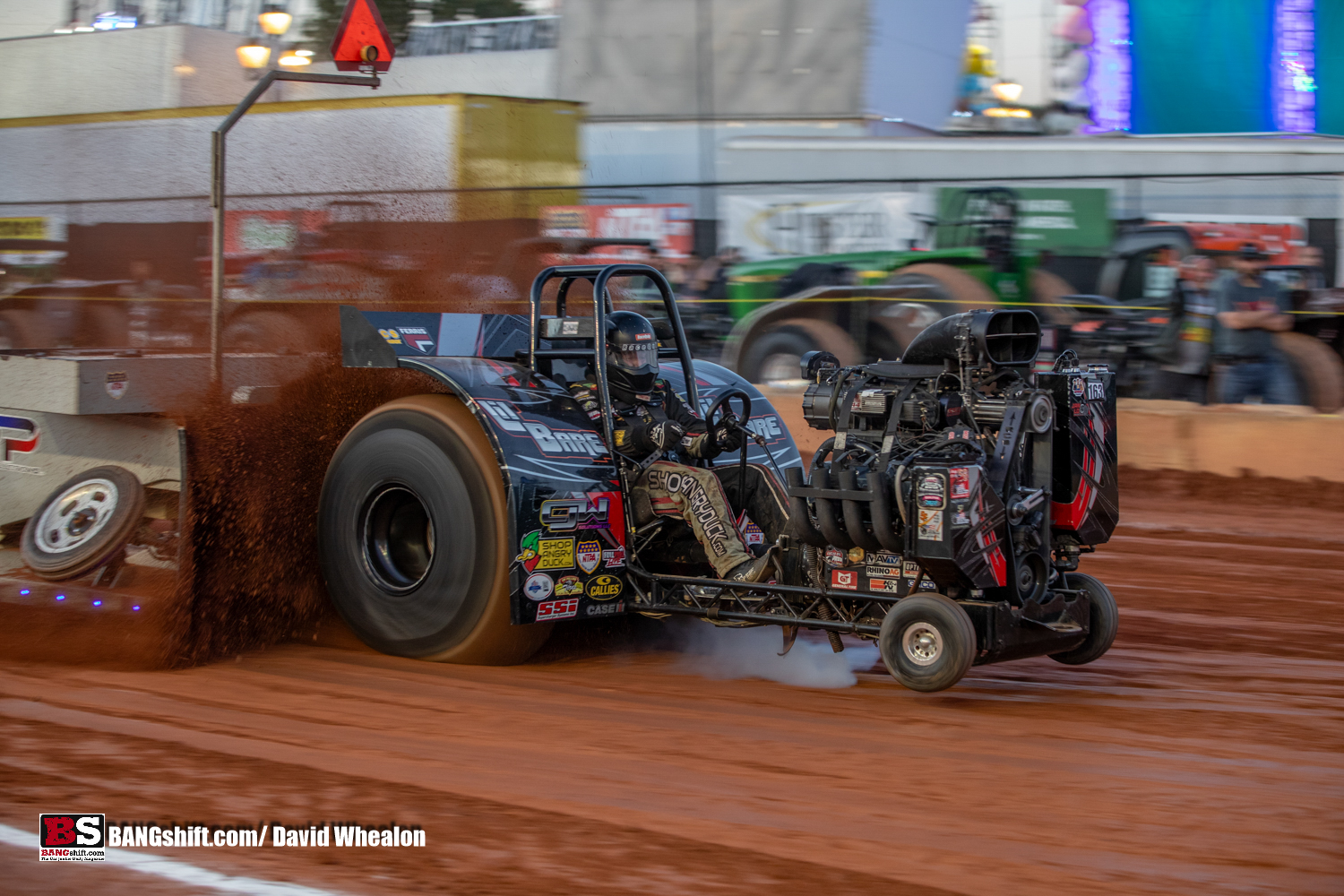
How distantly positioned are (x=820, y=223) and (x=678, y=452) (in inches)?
272

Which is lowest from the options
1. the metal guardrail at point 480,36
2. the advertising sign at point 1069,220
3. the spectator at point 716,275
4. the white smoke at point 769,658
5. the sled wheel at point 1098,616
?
the white smoke at point 769,658

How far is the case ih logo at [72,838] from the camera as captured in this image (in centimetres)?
378

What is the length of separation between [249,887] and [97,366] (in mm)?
4264

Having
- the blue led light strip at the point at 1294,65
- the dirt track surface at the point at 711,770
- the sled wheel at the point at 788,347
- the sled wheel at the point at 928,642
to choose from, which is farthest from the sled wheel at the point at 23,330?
the blue led light strip at the point at 1294,65

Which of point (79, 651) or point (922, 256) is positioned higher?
point (922, 256)

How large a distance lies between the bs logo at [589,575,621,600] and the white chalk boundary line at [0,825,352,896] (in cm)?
246

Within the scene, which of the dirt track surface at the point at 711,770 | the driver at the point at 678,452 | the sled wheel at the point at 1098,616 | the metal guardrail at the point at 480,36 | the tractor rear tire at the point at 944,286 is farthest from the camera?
the metal guardrail at the point at 480,36

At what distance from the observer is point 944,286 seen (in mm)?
12156

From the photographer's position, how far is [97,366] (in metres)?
7.03

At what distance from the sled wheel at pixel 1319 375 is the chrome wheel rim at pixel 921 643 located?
7055mm

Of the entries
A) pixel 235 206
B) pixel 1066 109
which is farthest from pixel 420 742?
pixel 1066 109

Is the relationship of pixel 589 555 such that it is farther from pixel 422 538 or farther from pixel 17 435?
pixel 17 435

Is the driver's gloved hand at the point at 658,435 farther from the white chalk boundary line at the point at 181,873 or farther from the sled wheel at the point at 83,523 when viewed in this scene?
the white chalk boundary line at the point at 181,873

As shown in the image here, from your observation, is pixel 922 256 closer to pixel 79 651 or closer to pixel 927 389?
pixel 927 389
